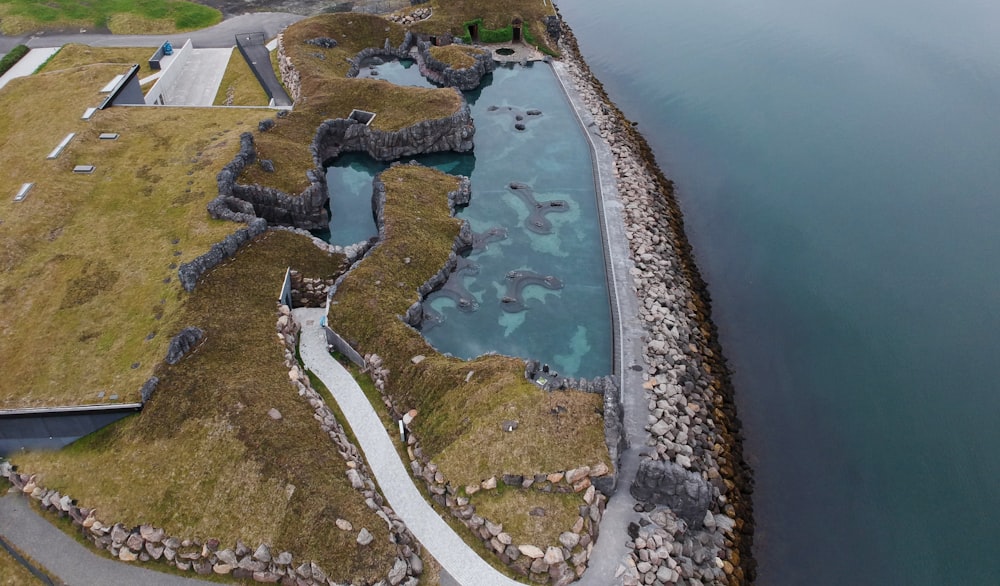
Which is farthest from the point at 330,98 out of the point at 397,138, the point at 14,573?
the point at 14,573

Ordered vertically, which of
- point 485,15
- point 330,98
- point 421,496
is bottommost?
point 421,496

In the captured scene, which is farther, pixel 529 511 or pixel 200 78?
pixel 200 78

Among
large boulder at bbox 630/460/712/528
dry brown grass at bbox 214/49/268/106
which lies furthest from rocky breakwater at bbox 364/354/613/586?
dry brown grass at bbox 214/49/268/106

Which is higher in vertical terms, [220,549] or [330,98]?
[330,98]

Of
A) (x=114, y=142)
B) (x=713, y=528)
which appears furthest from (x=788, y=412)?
(x=114, y=142)

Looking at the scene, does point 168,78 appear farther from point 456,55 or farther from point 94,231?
point 456,55

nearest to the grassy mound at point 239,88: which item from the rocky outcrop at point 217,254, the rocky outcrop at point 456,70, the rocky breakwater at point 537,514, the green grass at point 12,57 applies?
the rocky outcrop at point 456,70
